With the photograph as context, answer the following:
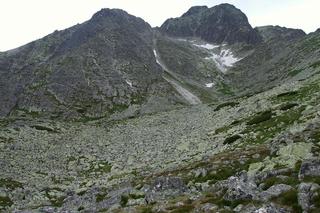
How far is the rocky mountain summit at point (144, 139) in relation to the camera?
27.0 meters

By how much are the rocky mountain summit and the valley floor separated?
144 mm

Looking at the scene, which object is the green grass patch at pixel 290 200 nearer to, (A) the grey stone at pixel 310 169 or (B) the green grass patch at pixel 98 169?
(A) the grey stone at pixel 310 169

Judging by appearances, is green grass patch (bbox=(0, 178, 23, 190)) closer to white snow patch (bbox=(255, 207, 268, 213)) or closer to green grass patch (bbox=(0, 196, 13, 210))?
green grass patch (bbox=(0, 196, 13, 210))

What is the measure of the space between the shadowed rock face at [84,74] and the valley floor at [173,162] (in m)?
41.7

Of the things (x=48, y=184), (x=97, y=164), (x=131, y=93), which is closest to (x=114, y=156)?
(x=97, y=164)

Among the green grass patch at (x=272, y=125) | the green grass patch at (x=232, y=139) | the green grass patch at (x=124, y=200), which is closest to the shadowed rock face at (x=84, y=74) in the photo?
the green grass patch at (x=272, y=125)

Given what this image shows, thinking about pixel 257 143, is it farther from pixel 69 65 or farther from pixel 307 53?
pixel 307 53

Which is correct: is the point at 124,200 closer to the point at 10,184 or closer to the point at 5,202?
the point at 5,202

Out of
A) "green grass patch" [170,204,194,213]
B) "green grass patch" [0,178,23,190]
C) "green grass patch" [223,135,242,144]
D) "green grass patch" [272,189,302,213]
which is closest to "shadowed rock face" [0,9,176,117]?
"green grass patch" [0,178,23,190]

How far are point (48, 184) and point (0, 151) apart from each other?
49.3ft

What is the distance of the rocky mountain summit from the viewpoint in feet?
88.7

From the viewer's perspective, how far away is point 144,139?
236 ft

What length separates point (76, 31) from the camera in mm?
193000

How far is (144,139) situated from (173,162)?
2247 cm
